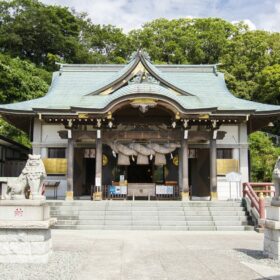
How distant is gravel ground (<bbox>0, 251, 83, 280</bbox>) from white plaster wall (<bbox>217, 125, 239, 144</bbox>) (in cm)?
1322

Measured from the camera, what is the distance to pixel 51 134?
19781 mm

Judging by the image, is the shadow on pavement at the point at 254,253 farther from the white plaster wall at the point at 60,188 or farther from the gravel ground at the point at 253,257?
→ the white plaster wall at the point at 60,188

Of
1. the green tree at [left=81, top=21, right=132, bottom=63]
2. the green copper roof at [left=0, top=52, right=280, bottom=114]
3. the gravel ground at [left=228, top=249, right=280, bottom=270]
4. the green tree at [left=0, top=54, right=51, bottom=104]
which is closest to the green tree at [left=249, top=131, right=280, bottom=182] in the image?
the green copper roof at [left=0, top=52, right=280, bottom=114]

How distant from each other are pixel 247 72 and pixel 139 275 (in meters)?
37.6

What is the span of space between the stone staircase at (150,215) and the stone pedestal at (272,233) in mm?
5468

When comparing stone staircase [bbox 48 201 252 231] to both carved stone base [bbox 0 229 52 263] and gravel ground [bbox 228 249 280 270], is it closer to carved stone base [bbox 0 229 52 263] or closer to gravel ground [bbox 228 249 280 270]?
gravel ground [bbox 228 249 280 270]

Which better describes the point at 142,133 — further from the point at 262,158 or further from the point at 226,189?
the point at 262,158

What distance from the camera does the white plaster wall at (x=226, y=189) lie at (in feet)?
63.3

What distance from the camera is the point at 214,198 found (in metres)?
17.3

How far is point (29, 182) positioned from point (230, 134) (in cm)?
1368

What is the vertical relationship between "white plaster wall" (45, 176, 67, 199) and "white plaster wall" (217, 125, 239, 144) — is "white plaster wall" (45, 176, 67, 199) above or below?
below

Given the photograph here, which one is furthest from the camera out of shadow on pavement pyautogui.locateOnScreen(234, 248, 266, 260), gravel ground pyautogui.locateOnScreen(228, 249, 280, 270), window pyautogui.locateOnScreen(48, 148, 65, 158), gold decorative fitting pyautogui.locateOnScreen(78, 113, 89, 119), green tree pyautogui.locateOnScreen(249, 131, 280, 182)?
green tree pyautogui.locateOnScreen(249, 131, 280, 182)

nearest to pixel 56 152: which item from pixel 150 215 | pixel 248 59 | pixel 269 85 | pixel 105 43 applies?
pixel 150 215

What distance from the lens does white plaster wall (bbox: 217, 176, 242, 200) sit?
1928 centimetres
